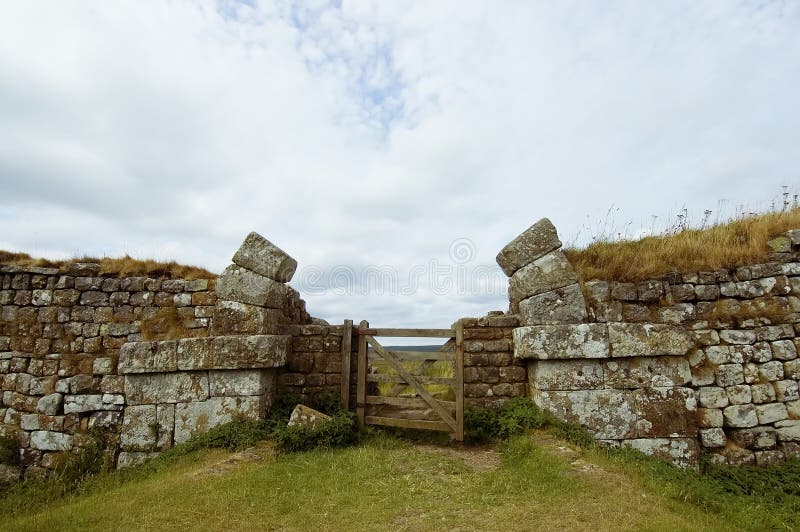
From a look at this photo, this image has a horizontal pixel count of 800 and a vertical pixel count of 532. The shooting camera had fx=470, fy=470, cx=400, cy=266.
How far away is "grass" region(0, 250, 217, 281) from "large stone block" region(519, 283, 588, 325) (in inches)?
180

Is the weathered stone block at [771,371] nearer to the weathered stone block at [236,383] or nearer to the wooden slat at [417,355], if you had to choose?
the wooden slat at [417,355]

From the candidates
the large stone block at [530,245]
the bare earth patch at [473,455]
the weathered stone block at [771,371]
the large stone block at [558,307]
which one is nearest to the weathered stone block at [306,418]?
the bare earth patch at [473,455]

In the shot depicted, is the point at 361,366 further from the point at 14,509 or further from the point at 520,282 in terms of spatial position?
the point at 14,509

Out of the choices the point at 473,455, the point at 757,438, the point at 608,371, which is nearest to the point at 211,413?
the point at 473,455

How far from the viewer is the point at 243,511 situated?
420 cm

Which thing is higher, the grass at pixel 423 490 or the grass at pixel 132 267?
the grass at pixel 132 267

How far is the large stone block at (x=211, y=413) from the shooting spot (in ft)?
20.3

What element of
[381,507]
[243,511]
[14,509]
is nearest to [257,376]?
[243,511]

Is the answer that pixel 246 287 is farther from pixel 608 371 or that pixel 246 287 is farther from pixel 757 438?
pixel 757 438

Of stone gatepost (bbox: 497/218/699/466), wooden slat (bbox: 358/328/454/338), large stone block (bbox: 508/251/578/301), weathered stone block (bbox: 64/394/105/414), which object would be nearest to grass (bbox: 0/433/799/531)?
stone gatepost (bbox: 497/218/699/466)

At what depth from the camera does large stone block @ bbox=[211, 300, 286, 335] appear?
647 centimetres

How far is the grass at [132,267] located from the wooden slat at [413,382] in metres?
2.62

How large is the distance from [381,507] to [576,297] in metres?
3.61

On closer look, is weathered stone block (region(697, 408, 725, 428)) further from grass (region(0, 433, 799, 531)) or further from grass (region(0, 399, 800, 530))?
grass (region(0, 433, 799, 531))
